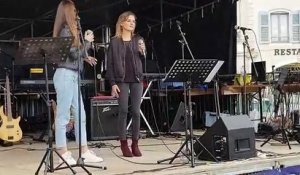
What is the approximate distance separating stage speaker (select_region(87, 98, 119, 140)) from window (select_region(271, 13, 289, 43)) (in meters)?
16.0

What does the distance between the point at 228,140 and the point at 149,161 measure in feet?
2.79

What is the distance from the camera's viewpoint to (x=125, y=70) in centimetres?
580

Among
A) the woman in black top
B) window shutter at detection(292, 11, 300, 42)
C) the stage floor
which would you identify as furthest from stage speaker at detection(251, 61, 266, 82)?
window shutter at detection(292, 11, 300, 42)

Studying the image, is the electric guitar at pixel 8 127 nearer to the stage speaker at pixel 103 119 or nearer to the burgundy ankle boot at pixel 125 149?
the stage speaker at pixel 103 119

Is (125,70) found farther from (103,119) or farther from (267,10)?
(267,10)

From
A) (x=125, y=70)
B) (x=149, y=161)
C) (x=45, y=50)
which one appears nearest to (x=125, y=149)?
(x=149, y=161)

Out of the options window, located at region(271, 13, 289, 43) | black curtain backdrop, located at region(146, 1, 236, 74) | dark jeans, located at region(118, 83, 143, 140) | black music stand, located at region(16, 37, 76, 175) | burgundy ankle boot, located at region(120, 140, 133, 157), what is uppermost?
window, located at region(271, 13, 289, 43)

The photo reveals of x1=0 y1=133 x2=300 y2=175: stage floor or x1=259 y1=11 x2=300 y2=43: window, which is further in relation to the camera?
x1=259 y1=11 x2=300 y2=43: window

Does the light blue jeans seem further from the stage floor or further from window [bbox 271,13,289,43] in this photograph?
window [bbox 271,13,289,43]

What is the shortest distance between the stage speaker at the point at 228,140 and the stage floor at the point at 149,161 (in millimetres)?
119

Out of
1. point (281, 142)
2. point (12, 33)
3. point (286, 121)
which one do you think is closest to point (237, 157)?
point (281, 142)

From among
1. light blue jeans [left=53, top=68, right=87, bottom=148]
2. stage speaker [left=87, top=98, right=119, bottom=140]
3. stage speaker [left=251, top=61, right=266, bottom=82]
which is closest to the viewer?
light blue jeans [left=53, top=68, right=87, bottom=148]

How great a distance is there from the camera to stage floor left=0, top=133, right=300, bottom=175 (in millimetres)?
5137

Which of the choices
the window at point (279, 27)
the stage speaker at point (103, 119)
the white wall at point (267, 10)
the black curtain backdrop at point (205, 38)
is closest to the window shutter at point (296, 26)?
the window at point (279, 27)
